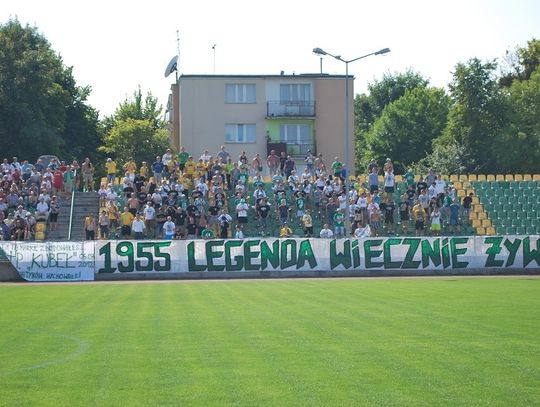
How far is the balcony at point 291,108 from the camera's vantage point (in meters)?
70.6

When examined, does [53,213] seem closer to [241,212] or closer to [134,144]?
[241,212]

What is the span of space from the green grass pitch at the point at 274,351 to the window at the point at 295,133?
149 ft

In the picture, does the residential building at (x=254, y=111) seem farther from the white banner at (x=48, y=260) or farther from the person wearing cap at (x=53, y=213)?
the white banner at (x=48, y=260)

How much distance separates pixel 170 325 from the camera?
61.5ft

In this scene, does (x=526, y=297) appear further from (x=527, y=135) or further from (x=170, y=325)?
(x=527, y=135)

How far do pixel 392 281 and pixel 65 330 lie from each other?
17735 millimetres

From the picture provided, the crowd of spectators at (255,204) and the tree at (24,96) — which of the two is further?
the tree at (24,96)

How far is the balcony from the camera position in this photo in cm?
7056

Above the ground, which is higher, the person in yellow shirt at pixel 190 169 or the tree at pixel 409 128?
the tree at pixel 409 128

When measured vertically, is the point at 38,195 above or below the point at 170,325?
above

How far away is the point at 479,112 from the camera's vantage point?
79562 mm

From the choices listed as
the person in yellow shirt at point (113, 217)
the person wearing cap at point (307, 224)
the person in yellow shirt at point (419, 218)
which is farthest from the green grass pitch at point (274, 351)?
the person in yellow shirt at point (419, 218)

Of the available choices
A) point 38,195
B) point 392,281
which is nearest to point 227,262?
point 392,281

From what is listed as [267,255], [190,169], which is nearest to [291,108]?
[190,169]
